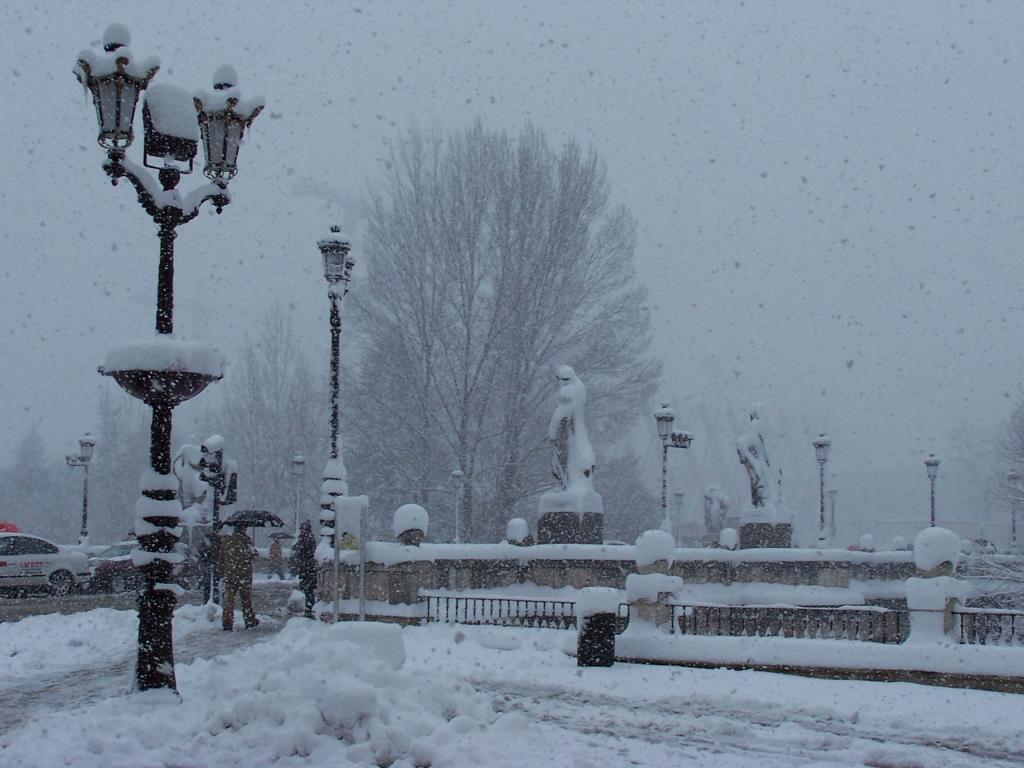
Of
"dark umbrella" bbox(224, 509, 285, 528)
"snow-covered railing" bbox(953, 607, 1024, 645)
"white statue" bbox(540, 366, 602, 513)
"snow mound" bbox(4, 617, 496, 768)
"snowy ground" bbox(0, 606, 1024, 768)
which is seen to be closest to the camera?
"snow mound" bbox(4, 617, 496, 768)

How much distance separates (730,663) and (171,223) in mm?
8317

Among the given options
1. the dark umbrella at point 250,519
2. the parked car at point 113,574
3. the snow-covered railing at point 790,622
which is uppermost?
the dark umbrella at point 250,519

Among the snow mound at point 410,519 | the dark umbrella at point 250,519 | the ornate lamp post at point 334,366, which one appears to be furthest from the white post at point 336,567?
the dark umbrella at point 250,519

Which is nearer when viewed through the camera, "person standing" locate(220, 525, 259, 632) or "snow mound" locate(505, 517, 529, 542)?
"person standing" locate(220, 525, 259, 632)

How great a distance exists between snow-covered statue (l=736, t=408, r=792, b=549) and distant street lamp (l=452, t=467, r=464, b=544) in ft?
31.2

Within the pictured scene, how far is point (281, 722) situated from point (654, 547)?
864cm

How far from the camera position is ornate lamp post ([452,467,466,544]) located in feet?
104

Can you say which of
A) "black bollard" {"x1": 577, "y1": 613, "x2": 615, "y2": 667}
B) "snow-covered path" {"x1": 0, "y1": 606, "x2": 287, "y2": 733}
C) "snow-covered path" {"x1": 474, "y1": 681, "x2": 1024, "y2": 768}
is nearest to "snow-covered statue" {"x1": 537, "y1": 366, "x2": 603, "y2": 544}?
"snow-covered path" {"x1": 0, "y1": 606, "x2": 287, "y2": 733}

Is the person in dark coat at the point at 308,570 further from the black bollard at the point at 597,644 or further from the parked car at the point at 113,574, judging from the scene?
the parked car at the point at 113,574

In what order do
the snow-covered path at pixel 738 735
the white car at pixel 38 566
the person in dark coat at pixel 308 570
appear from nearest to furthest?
the snow-covered path at pixel 738 735
the person in dark coat at pixel 308 570
the white car at pixel 38 566

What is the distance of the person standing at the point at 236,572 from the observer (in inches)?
636

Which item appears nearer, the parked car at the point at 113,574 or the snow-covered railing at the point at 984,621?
the snow-covered railing at the point at 984,621

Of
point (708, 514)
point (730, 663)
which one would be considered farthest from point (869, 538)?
point (730, 663)

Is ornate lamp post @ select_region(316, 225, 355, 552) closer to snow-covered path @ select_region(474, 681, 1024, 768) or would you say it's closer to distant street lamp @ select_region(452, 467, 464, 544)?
snow-covered path @ select_region(474, 681, 1024, 768)
